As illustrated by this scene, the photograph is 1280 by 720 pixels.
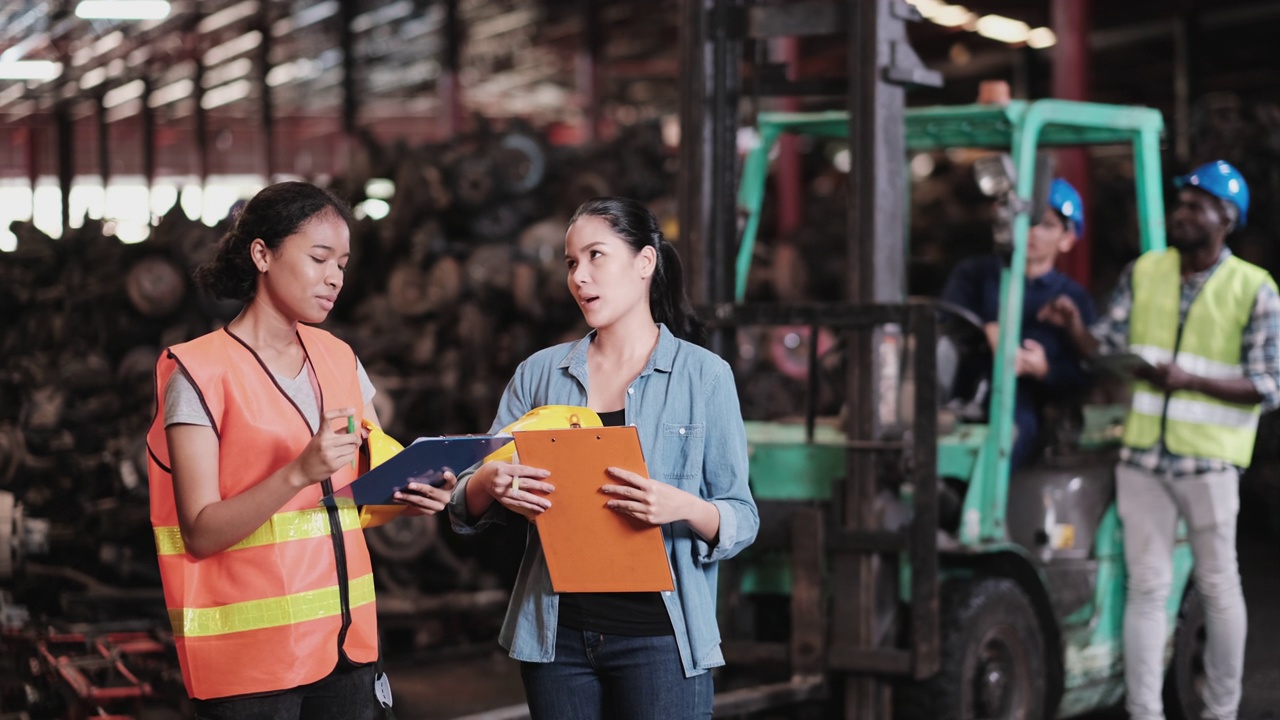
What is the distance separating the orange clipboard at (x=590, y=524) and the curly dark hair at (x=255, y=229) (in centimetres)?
58

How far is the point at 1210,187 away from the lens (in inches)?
206

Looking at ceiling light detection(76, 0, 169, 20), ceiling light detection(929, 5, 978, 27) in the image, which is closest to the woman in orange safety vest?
ceiling light detection(76, 0, 169, 20)

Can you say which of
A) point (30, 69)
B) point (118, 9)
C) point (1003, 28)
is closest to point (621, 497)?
point (118, 9)

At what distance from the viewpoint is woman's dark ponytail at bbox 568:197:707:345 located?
290 cm

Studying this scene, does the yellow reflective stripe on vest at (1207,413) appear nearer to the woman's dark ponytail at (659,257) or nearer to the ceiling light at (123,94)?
the woman's dark ponytail at (659,257)

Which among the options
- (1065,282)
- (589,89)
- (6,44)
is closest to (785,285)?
(1065,282)

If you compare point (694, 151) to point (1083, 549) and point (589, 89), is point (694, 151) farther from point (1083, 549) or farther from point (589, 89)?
point (589, 89)

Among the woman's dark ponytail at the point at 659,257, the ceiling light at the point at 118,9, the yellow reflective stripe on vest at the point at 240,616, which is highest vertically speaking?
the ceiling light at the point at 118,9

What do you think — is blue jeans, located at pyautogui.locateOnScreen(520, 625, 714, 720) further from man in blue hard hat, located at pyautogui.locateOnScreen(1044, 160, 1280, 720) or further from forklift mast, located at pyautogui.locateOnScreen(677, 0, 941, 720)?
man in blue hard hat, located at pyautogui.locateOnScreen(1044, 160, 1280, 720)

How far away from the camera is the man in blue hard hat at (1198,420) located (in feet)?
17.0

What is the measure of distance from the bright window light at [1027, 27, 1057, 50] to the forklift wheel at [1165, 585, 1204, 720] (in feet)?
49.6

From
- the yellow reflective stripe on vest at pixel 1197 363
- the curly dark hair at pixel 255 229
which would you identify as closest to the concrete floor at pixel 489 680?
the yellow reflective stripe on vest at pixel 1197 363

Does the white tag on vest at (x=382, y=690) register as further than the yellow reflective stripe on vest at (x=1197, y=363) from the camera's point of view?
No

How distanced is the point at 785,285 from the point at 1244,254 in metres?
3.73
